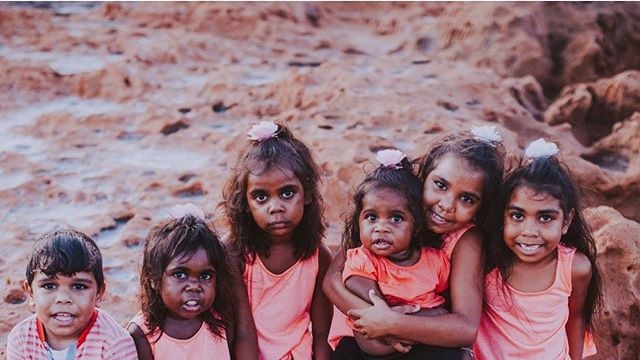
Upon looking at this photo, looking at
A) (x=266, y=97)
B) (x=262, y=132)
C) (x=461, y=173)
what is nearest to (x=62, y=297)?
(x=262, y=132)

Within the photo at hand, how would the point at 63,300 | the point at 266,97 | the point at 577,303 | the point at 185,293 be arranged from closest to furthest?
the point at 63,300
the point at 185,293
the point at 577,303
the point at 266,97

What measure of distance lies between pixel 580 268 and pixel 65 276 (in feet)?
5.43

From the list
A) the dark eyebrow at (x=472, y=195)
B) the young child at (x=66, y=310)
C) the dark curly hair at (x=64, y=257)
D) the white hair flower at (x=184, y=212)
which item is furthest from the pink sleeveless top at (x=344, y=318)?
the dark curly hair at (x=64, y=257)

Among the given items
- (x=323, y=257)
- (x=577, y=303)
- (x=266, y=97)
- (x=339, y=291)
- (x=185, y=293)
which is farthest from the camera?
(x=266, y=97)

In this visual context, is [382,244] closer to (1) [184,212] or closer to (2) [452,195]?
(2) [452,195]

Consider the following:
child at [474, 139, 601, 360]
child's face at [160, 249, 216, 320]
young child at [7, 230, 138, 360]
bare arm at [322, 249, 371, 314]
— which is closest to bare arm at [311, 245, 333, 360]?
bare arm at [322, 249, 371, 314]

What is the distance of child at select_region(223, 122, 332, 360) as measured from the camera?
10.2 ft

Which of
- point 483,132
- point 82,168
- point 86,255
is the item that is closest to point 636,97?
point 483,132

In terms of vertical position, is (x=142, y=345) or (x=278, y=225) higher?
(x=278, y=225)

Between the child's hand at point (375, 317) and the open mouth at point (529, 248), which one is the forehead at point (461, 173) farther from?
the child's hand at point (375, 317)

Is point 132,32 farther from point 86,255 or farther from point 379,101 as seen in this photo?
point 86,255

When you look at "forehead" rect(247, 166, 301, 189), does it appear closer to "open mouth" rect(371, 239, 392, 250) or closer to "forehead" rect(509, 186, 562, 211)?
"open mouth" rect(371, 239, 392, 250)

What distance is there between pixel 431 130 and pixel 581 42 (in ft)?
7.78

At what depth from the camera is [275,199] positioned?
9.98 ft
